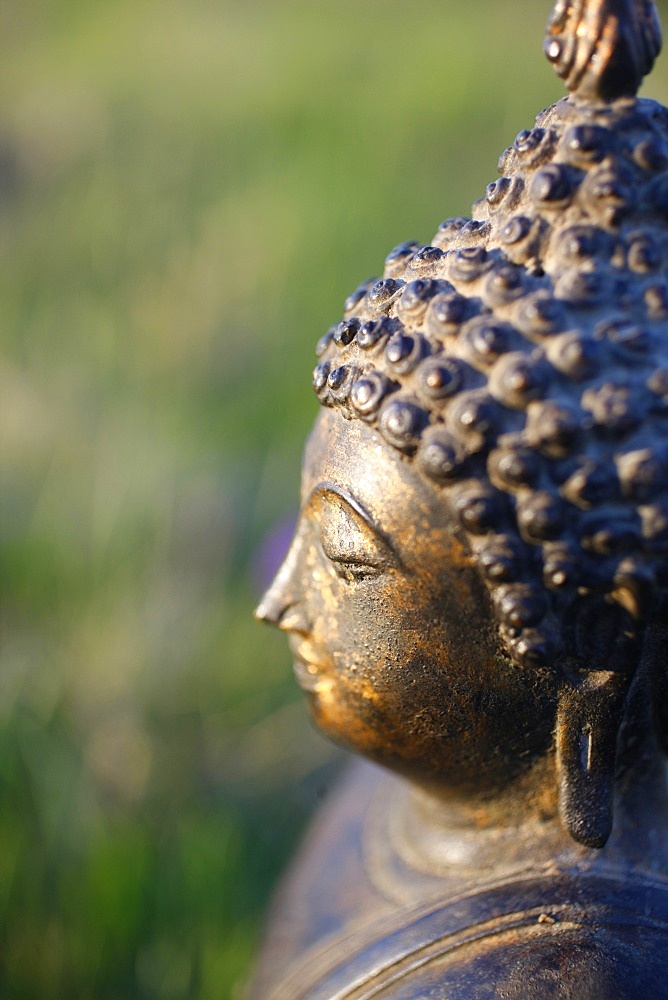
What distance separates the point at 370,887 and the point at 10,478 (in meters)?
2.00

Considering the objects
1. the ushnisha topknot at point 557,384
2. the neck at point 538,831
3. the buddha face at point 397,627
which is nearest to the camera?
the ushnisha topknot at point 557,384

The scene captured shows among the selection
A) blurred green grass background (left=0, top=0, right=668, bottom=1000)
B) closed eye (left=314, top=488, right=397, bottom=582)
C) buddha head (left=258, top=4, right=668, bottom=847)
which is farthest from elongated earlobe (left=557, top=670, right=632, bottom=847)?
blurred green grass background (left=0, top=0, right=668, bottom=1000)

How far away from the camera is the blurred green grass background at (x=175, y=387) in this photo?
216cm

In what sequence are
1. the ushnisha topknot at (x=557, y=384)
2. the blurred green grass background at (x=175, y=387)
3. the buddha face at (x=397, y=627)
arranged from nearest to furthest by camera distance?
1. the ushnisha topknot at (x=557, y=384)
2. the buddha face at (x=397, y=627)
3. the blurred green grass background at (x=175, y=387)

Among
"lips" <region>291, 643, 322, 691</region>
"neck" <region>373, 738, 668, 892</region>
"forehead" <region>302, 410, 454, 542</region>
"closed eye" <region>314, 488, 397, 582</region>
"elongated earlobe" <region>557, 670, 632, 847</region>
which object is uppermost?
"forehead" <region>302, 410, 454, 542</region>

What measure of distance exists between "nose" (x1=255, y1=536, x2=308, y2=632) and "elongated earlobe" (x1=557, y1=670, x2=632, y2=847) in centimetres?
36

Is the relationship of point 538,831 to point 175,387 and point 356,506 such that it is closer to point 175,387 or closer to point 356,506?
point 356,506

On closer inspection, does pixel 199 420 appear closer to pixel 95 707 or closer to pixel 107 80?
pixel 95 707

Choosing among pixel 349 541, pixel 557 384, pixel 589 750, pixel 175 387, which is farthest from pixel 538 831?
pixel 175 387

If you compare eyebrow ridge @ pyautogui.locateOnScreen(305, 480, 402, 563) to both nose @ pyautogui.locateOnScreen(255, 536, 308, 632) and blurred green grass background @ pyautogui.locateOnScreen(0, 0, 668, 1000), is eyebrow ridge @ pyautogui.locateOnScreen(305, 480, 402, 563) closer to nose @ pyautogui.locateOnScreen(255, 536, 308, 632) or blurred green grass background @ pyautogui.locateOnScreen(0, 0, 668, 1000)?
nose @ pyautogui.locateOnScreen(255, 536, 308, 632)

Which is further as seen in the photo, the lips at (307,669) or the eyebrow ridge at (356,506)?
the lips at (307,669)

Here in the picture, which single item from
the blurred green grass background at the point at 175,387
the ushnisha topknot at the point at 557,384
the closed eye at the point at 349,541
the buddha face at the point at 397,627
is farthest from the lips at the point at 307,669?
the blurred green grass background at the point at 175,387

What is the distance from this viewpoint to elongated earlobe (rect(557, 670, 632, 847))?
1.17 metres

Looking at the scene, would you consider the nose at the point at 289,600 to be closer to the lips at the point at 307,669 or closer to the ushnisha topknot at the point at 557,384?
the lips at the point at 307,669
